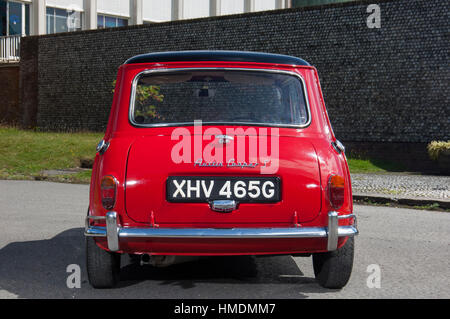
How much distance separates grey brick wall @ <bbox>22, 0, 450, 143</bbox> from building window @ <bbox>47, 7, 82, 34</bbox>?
12.0 m

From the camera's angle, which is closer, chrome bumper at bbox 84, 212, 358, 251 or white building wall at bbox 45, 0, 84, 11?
chrome bumper at bbox 84, 212, 358, 251

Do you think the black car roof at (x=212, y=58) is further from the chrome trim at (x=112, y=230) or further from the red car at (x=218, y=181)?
the chrome trim at (x=112, y=230)

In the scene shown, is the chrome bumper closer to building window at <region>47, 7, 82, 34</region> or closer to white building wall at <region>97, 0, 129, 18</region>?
building window at <region>47, 7, 82, 34</region>

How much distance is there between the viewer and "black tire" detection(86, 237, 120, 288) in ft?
14.5

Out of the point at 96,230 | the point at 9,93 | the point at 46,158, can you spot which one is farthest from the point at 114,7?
the point at 96,230

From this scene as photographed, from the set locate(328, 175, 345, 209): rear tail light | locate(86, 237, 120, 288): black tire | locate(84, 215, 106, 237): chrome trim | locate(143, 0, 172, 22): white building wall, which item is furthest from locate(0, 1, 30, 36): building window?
locate(328, 175, 345, 209): rear tail light

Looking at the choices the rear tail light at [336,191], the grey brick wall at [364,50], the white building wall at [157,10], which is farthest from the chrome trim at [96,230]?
the white building wall at [157,10]

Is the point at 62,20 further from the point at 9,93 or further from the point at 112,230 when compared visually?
the point at 112,230

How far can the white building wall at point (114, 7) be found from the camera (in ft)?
119

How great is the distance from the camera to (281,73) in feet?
15.4

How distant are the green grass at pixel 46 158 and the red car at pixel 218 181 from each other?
392 inches

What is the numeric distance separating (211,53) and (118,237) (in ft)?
5.08

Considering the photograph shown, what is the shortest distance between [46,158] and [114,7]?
21365mm

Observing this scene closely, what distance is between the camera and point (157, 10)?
3881 cm
